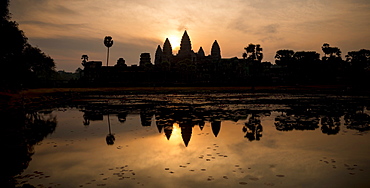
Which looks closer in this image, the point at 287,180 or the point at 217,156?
the point at 287,180

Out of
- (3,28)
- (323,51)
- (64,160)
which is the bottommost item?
(64,160)

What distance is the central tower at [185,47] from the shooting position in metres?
178

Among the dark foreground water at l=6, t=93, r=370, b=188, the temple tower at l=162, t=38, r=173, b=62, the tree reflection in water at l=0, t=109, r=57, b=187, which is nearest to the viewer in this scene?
the dark foreground water at l=6, t=93, r=370, b=188

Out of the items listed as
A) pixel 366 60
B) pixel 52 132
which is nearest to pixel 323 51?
pixel 366 60

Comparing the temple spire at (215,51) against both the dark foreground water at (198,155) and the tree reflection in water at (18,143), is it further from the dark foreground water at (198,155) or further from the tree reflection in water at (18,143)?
the tree reflection in water at (18,143)

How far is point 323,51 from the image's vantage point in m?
106

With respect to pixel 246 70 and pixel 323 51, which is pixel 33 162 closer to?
pixel 323 51

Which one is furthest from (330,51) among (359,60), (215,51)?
(215,51)

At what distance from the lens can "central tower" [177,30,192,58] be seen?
178150 mm

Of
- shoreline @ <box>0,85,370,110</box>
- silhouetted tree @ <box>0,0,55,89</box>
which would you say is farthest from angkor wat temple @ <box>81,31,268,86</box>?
silhouetted tree @ <box>0,0,55,89</box>

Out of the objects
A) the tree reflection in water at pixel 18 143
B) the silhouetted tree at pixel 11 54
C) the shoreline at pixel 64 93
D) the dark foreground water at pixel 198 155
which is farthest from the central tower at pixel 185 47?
the dark foreground water at pixel 198 155

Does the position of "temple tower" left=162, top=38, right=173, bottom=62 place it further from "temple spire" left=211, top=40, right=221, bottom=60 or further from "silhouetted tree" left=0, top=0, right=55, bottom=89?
"silhouetted tree" left=0, top=0, right=55, bottom=89

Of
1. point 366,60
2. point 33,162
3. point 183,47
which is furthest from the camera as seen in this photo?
point 183,47

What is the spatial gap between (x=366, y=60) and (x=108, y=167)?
4479 inches
